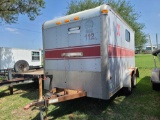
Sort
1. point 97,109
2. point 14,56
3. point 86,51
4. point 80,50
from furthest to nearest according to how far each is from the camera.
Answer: point 14,56
point 97,109
point 80,50
point 86,51

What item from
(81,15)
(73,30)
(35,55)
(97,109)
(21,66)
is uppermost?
(81,15)

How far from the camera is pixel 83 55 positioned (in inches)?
187

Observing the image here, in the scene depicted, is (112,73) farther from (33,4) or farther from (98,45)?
(33,4)

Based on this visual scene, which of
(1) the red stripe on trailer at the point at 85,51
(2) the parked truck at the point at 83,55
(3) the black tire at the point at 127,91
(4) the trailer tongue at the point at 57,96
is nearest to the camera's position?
(4) the trailer tongue at the point at 57,96

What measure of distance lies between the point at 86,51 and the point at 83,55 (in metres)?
0.15

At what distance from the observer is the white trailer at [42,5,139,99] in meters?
4.41

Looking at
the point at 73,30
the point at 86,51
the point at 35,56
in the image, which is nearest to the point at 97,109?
the point at 86,51

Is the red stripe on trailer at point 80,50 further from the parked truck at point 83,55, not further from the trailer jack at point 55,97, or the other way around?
the trailer jack at point 55,97

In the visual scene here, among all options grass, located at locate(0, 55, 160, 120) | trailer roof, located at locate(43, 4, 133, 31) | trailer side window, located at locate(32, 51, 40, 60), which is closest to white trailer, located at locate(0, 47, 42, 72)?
trailer side window, located at locate(32, 51, 40, 60)

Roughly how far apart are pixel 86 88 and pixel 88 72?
45 cm

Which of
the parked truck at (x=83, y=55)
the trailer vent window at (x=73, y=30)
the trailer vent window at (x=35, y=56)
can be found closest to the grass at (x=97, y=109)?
the parked truck at (x=83, y=55)

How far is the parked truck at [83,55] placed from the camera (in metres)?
4.39

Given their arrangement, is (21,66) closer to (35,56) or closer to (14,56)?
(14,56)

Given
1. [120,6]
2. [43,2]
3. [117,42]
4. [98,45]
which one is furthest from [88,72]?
[120,6]
